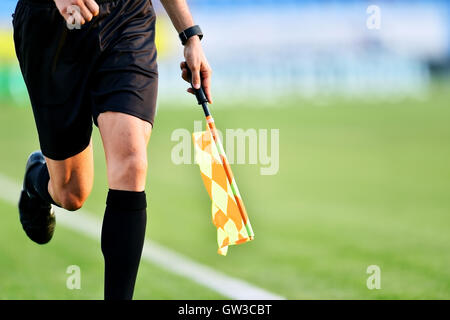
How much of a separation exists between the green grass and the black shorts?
44.3 inches

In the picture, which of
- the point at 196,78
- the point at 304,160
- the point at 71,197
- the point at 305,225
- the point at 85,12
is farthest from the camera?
the point at 304,160

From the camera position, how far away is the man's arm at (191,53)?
11.5 ft

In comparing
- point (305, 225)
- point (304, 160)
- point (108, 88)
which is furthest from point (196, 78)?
point (304, 160)

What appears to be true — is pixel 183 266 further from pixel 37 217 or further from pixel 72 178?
pixel 72 178

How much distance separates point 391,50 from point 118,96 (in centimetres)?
2096

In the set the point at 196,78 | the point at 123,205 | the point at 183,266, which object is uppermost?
the point at 196,78

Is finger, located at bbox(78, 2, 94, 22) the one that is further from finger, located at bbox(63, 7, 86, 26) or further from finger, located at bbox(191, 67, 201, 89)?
finger, located at bbox(191, 67, 201, 89)

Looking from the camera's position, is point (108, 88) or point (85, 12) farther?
point (108, 88)

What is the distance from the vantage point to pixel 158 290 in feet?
14.1

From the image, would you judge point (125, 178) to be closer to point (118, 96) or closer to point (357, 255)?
point (118, 96)

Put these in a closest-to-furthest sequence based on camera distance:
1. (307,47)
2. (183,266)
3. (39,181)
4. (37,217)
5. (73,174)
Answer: (73,174) < (39,181) < (37,217) < (183,266) < (307,47)

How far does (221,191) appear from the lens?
3.35 metres

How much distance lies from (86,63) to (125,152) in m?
0.49
